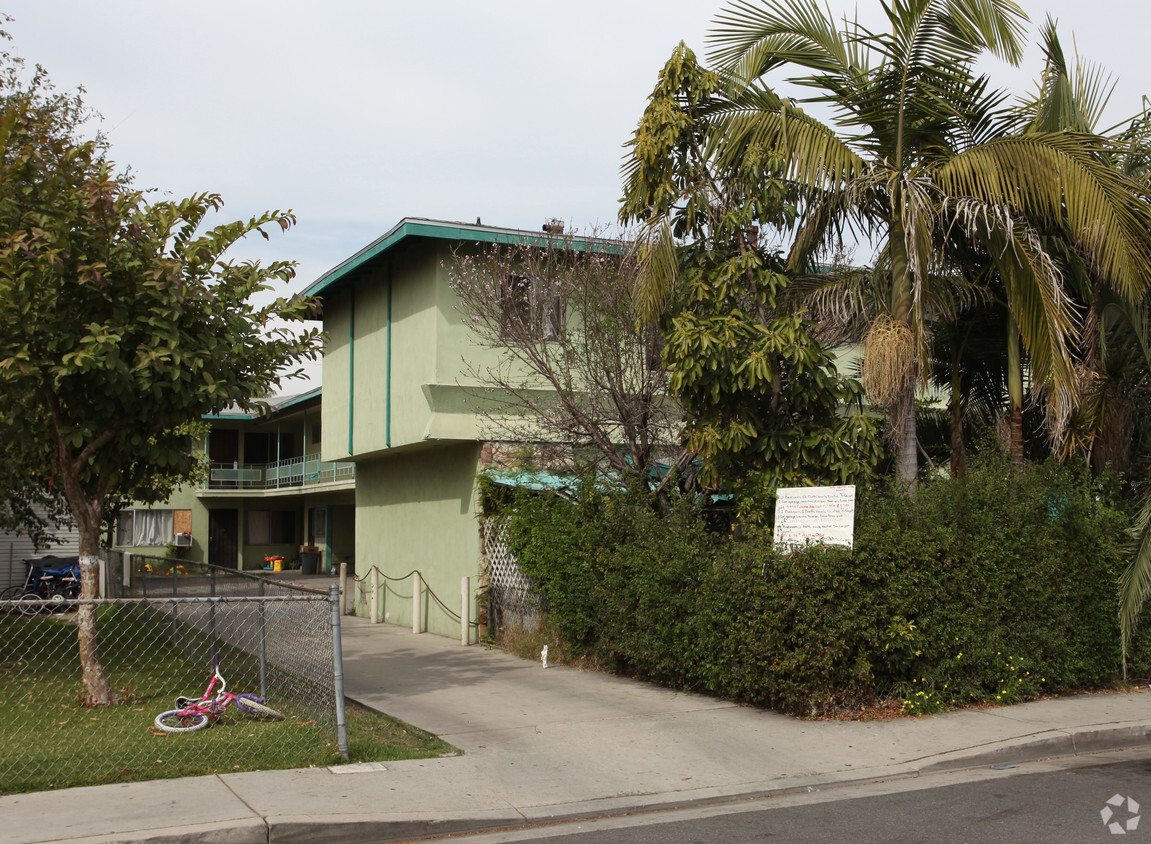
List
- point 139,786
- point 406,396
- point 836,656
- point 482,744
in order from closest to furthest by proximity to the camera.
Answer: point 139,786 → point 482,744 → point 836,656 → point 406,396

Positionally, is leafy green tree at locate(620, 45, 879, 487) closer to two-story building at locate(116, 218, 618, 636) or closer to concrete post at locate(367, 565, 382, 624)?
Result: two-story building at locate(116, 218, 618, 636)

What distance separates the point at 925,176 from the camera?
35.6 feet

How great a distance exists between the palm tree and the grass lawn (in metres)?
6.10

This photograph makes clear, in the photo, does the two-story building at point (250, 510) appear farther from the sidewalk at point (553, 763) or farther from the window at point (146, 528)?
the sidewalk at point (553, 763)

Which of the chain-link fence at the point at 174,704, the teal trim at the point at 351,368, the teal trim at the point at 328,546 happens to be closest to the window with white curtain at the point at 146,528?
the teal trim at the point at 328,546

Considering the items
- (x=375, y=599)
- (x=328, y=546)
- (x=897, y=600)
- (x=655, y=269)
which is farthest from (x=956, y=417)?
(x=328, y=546)

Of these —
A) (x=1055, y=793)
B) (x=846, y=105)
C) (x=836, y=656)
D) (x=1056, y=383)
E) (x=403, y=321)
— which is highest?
(x=846, y=105)

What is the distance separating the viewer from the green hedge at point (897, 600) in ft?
31.1

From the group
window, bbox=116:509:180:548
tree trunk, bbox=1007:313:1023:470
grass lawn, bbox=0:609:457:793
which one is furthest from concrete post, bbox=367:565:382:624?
window, bbox=116:509:180:548

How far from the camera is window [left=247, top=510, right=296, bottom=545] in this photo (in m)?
41.5

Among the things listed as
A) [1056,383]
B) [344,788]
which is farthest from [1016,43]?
[344,788]

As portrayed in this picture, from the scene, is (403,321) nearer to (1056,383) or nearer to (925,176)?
(925,176)

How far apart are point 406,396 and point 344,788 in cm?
1049

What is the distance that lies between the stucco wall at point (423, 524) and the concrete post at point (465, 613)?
54cm
